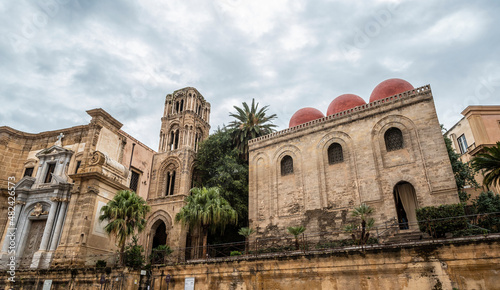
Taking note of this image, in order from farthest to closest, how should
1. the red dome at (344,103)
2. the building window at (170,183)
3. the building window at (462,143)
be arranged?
the building window at (170,183) < the building window at (462,143) < the red dome at (344,103)

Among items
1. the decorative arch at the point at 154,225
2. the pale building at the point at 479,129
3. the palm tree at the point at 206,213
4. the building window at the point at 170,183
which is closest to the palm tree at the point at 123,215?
the palm tree at the point at 206,213

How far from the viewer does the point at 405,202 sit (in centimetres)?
1709

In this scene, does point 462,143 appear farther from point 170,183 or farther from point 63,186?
point 63,186

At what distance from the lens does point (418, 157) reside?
662 inches

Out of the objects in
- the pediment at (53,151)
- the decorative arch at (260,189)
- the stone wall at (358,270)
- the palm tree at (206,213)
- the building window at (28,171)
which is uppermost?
the pediment at (53,151)

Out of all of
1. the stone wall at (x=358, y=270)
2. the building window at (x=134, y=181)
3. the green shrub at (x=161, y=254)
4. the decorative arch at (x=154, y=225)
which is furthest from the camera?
the building window at (x=134, y=181)

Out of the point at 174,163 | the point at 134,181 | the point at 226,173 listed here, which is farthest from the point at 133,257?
the point at 174,163

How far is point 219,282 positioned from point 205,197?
7207mm

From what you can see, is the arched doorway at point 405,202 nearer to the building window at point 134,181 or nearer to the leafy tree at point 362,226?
the leafy tree at point 362,226

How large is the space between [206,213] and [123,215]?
4757 millimetres

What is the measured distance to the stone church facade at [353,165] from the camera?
16.6 metres

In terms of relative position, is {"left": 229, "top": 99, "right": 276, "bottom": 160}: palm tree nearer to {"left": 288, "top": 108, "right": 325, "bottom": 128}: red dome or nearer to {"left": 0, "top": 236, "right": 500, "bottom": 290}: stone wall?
{"left": 288, "top": 108, "right": 325, "bottom": 128}: red dome

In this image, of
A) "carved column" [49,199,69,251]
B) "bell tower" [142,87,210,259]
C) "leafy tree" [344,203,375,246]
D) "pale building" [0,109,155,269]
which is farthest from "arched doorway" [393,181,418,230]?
"carved column" [49,199,69,251]

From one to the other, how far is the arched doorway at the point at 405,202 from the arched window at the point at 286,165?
6.99 meters
